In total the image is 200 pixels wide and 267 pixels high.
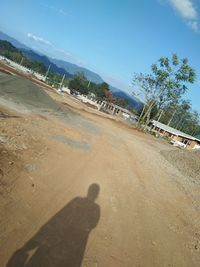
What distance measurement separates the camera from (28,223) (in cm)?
491

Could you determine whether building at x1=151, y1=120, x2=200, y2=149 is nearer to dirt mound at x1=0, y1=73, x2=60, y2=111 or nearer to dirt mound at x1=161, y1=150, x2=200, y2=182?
dirt mound at x1=161, y1=150, x2=200, y2=182

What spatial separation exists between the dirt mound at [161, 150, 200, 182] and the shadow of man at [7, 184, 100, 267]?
43.3ft

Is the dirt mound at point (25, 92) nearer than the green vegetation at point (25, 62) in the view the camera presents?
Yes

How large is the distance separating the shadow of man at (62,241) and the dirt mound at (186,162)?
1320cm

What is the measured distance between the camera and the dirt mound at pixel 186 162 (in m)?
18.3

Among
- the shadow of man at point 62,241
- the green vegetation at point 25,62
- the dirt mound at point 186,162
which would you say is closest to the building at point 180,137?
the dirt mound at point 186,162

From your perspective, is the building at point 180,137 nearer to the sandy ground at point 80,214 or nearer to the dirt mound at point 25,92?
the dirt mound at point 25,92

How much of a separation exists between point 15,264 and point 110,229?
8.40 feet

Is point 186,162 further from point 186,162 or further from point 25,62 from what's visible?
point 25,62

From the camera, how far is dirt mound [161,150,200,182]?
1828cm

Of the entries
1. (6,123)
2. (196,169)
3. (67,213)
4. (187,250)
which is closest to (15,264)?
(67,213)

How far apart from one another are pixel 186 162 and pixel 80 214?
1672cm

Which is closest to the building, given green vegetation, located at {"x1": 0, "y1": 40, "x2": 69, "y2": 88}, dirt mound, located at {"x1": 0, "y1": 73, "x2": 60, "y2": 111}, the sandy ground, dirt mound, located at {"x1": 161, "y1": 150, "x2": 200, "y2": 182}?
dirt mound, located at {"x1": 161, "y1": 150, "x2": 200, "y2": 182}

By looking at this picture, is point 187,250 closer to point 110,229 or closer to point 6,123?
point 110,229
